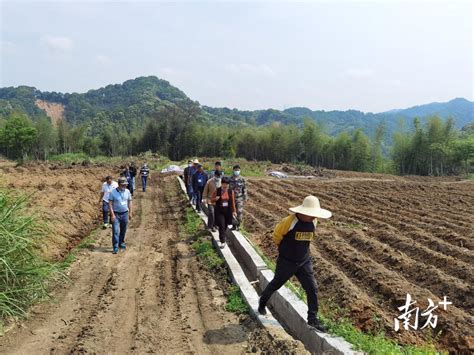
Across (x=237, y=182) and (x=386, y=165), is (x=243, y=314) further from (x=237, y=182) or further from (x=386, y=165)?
(x=386, y=165)

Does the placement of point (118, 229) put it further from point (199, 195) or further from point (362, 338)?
A: point (362, 338)

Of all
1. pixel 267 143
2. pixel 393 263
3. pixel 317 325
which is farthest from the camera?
pixel 267 143

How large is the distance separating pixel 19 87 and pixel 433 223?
22105 centimetres

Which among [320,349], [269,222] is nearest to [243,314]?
[320,349]

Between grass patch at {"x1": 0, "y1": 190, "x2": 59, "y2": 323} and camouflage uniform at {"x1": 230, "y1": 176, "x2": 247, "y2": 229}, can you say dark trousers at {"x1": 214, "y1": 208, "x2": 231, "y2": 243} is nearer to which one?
camouflage uniform at {"x1": 230, "y1": 176, "x2": 247, "y2": 229}

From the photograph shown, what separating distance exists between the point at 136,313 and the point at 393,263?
194 inches

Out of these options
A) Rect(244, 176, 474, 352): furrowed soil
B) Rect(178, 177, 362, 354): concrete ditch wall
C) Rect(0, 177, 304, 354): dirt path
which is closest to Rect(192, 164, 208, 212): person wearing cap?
Rect(244, 176, 474, 352): furrowed soil

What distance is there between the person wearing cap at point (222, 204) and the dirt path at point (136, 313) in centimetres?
83

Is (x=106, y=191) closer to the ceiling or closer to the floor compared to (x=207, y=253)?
closer to the ceiling

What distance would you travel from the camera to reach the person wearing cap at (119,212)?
8.27 m

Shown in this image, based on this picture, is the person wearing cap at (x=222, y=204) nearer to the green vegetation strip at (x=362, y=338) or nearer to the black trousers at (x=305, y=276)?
the green vegetation strip at (x=362, y=338)

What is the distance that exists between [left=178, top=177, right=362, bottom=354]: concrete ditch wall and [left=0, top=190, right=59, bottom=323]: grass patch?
2.71 meters

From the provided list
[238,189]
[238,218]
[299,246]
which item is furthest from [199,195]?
[299,246]

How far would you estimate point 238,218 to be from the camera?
977 cm
